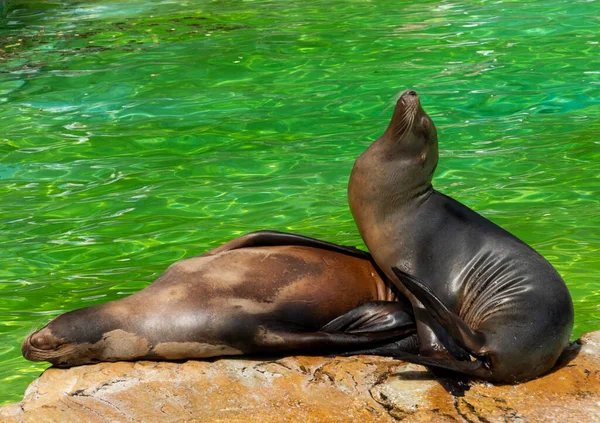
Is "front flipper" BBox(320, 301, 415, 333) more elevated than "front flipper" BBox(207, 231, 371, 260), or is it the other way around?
"front flipper" BBox(207, 231, 371, 260)

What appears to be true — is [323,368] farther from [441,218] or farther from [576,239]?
[576,239]

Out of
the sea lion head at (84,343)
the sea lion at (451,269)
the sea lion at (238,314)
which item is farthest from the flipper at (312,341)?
the sea lion head at (84,343)

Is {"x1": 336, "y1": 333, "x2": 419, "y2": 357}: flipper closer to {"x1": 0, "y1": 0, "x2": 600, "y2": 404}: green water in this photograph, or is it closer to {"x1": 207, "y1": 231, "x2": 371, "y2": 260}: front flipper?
{"x1": 207, "y1": 231, "x2": 371, "y2": 260}: front flipper

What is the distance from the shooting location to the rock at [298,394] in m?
4.09

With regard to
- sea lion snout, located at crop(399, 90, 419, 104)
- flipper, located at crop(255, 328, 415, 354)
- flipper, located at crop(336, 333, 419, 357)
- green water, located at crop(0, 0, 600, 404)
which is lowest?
green water, located at crop(0, 0, 600, 404)

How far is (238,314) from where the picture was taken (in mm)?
4832

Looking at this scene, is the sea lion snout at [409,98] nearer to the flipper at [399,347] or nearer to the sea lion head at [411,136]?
the sea lion head at [411,136]

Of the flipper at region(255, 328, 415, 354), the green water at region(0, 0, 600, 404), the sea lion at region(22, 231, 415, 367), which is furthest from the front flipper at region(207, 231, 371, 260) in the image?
the green water at region(0, 0, 600, 404)

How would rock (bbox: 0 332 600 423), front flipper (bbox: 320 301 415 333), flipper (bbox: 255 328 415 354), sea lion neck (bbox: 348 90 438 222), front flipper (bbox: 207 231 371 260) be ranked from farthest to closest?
front flipper (bbox: 207 231 371 260) → sea lion neck (bbox: 348 90 438 222) → front flipper (bbox: 320 301 415 333) → flipper (bbox: 255 328 415 354) → rock (bbox: 0 332 600 423)

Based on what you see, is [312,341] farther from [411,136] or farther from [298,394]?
[411,136]

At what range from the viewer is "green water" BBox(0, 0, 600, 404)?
7.16 m

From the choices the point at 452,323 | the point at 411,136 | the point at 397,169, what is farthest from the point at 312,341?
the point at 411,136

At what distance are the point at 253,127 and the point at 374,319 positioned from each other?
5237mm

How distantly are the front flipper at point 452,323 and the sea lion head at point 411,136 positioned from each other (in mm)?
839
